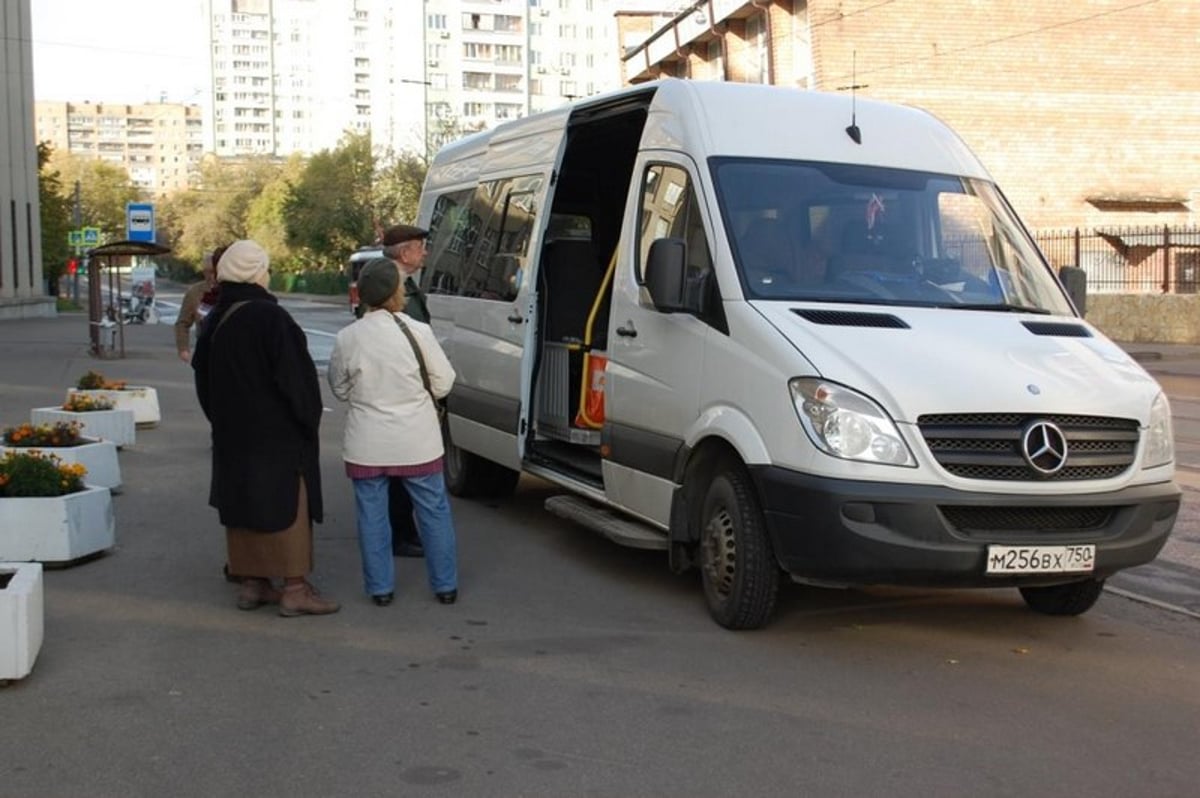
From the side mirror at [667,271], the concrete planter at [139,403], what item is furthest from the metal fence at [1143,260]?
the side mirror at [667,271]

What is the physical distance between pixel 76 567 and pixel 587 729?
12.7 feet

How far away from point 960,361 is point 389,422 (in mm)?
2736

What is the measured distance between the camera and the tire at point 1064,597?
6660 millimetres

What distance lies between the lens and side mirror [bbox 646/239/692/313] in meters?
6.45

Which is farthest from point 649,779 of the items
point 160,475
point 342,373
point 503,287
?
point 160,475

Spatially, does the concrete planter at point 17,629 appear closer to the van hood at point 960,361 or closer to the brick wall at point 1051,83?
the van hood at point 960,361

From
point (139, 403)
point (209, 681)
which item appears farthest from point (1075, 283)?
point (139, 403)

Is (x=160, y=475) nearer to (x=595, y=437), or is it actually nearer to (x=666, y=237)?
(x=595, y=437)

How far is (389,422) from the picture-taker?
22.3 feet

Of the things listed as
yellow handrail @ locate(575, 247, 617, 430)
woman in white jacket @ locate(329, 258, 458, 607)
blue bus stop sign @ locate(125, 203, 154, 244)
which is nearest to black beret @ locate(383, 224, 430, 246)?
woman in white jacket @ locate(329, 258, 458, 607)

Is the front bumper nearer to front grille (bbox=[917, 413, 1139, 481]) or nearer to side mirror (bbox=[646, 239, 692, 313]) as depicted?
front grille (bbox=[917, 413, 1139, 481])

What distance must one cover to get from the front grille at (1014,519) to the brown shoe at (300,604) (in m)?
2.99

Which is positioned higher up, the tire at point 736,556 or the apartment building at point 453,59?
the apartment building at point 453,59

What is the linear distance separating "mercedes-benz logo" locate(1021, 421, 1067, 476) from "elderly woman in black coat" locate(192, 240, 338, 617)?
3.19m
